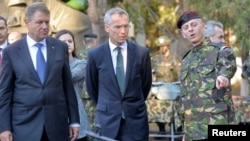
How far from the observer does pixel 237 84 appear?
109 feet

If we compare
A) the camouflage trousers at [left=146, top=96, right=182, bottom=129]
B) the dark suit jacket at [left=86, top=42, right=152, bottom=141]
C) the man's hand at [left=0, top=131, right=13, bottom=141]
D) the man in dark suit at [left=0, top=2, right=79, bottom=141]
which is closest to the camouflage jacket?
the dark suit jacket at [left=86, top=42, right=152, bottom=141]

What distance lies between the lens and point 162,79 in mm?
16031

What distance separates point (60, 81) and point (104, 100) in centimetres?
85

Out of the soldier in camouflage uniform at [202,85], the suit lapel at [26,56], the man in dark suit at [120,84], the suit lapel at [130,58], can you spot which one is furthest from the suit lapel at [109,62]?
the suit lapel at [26,56]

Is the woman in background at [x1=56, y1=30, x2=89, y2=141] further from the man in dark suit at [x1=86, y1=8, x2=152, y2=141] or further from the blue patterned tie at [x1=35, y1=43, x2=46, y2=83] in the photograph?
the blue patterned tie at [x1=35, y1=43, x2=46, y2=83]

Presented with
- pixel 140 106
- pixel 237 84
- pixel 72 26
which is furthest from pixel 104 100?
pixel 237 84

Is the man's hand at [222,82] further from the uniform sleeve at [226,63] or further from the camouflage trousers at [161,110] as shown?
the camouflage trousers at [161,110]

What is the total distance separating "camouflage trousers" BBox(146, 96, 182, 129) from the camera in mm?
12891

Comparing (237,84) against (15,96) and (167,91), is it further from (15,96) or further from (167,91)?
(15,96)

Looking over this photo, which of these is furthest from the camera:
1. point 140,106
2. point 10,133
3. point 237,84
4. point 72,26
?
point 237,84

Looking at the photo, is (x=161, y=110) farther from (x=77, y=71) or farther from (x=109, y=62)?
(x=109, y=62)

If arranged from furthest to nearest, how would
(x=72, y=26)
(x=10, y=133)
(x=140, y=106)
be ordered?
(x=72, y=26), (x=140, y=106), (x=10, y=133)

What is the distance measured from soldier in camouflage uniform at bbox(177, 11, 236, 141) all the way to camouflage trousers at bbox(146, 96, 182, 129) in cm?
565

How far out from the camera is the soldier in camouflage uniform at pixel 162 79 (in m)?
12.9
